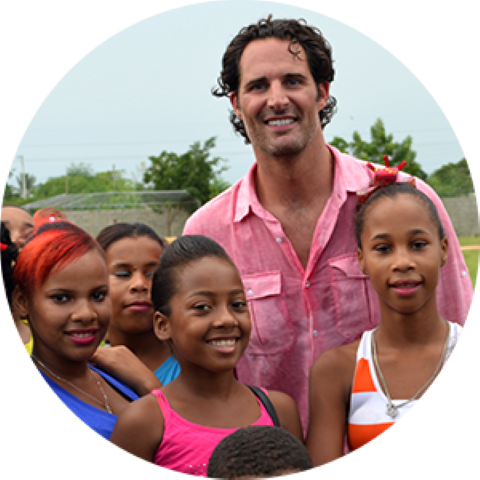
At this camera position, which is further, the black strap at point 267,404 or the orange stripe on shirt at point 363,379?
the orange stripe on shirt at point 363,379

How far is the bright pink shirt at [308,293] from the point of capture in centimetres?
331

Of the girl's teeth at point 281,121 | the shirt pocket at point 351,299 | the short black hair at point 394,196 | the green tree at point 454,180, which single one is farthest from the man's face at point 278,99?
the green tree at point 454,180

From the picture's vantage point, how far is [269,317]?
337cm

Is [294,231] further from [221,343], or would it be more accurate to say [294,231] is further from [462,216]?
[221,343]

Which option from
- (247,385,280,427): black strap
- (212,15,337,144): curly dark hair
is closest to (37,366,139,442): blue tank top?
(247,385,280,427): black strap

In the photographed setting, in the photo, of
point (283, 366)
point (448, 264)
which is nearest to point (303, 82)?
point (448, 264)

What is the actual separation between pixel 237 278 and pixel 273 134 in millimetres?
980

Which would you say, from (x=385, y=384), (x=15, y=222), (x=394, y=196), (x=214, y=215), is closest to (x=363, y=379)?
(x=385, y=384)

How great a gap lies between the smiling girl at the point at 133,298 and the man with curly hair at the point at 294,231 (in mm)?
370

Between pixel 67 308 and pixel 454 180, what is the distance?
7.22 feet

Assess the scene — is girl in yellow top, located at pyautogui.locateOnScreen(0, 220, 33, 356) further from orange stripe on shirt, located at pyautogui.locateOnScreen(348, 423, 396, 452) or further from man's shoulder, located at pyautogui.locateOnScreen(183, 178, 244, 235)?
orange stripe on shirt, located at pyautogui.locateOnScreen(348, 423, 396, 452)

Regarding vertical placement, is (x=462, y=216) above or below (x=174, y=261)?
above

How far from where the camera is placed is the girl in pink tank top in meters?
2.42

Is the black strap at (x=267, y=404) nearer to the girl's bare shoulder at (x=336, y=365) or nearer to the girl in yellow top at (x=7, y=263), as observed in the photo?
the girl's bare shoulder at (x=336, y=365)
